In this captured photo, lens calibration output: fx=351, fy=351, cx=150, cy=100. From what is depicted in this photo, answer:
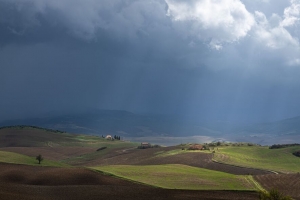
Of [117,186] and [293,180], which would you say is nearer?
[117,186]

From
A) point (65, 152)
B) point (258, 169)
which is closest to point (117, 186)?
point (258, 169)

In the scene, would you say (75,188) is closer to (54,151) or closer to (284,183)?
(284,183)

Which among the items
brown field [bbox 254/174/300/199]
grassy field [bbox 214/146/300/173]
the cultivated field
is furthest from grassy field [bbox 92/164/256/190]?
grassy field [bbox 214/146/300/173]

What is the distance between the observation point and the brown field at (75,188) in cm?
4356

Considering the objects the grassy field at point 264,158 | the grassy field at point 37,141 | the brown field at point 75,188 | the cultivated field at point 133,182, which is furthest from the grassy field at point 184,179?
the grassy field at point 37,141

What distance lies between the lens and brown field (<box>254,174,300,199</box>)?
54.5 metres

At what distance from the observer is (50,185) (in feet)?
167

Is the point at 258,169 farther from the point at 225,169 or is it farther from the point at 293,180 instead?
the point at 293,180

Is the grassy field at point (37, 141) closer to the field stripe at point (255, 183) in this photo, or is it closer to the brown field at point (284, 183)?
the field stripe at point (255, 183)

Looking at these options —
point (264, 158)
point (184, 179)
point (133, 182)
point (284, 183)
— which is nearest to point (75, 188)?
point (133, 182)

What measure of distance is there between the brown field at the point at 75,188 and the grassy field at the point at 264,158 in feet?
141

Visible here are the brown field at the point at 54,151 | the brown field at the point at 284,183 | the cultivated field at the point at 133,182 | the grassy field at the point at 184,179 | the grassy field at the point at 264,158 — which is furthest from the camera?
the brown field at the point at 54,151

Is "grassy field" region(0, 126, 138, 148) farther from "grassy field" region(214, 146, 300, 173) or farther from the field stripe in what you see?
the field stripe

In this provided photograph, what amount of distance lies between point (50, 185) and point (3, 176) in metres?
9.27
